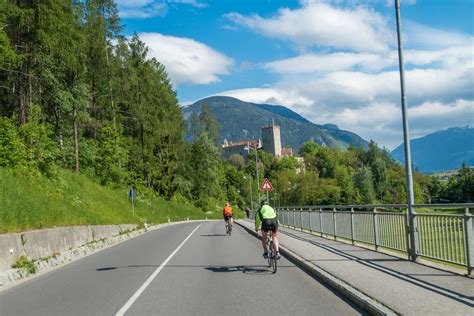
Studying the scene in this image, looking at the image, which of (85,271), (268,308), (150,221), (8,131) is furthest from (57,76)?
(268,308)

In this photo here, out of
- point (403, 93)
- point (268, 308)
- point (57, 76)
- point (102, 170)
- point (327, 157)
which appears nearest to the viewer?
point (268, 308)

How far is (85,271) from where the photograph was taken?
13.2m

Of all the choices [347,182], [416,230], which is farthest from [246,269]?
[347,182]

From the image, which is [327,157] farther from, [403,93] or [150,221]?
[403,93]

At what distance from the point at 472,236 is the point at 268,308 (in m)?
4.24

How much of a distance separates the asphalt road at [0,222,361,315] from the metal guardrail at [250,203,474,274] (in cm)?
270

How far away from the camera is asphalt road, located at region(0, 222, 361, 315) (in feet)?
25.0

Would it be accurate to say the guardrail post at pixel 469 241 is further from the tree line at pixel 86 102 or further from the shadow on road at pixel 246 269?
the tree line at pixel 86 102

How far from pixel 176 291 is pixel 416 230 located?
575 cm

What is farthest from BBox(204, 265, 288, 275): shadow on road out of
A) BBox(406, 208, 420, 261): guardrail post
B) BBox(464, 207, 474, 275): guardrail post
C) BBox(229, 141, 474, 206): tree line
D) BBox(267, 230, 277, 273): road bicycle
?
BBox(229, 141, 474, 206): tree line

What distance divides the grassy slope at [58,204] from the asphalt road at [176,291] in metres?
2.40

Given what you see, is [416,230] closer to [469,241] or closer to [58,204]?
[469,241]

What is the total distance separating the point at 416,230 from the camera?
1158cm

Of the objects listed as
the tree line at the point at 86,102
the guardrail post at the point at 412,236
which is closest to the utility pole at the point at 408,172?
the guardrail post at the point at 412,236
